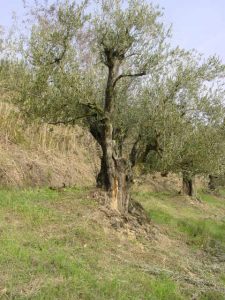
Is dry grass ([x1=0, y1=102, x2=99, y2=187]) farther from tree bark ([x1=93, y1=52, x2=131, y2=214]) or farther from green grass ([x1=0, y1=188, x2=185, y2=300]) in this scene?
green grass ([x1=0, y1=188, x2=185, y2=300])

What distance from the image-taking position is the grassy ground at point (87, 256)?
8625 mm

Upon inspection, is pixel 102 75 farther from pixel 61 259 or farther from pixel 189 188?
pixel 189 188

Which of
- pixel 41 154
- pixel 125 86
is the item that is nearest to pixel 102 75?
pixel 125 86

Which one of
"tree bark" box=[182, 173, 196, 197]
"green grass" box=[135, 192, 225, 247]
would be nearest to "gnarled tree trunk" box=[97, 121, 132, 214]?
"green grass" box=[135, 192, 225, 247]

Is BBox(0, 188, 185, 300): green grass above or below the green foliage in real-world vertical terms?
below

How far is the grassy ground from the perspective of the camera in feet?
28.3

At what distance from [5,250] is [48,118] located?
6.26 metres

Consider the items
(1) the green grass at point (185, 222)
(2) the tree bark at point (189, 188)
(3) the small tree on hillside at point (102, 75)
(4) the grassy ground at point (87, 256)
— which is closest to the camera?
(4) the grassy ground at point (87, 256)

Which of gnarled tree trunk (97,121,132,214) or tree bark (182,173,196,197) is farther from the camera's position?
tree bark (182,173,196,197)

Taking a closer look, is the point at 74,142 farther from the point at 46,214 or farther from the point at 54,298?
the point at 54,298

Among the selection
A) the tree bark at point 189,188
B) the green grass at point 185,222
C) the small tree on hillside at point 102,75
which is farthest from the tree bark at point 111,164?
the tree bark at point 189,188

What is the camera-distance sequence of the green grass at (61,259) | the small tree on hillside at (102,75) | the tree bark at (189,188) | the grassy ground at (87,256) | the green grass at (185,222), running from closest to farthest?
the green grass at (61,259) → the grassy ground at (87,256) → the small tree on hillside at (102,75) → the green grass at (185,222) → the tree bark at (189,188)

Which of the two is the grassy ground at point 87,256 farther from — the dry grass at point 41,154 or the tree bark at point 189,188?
the tree bark at point 189,188

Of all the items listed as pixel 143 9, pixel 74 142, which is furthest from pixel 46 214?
pixel 74 142
